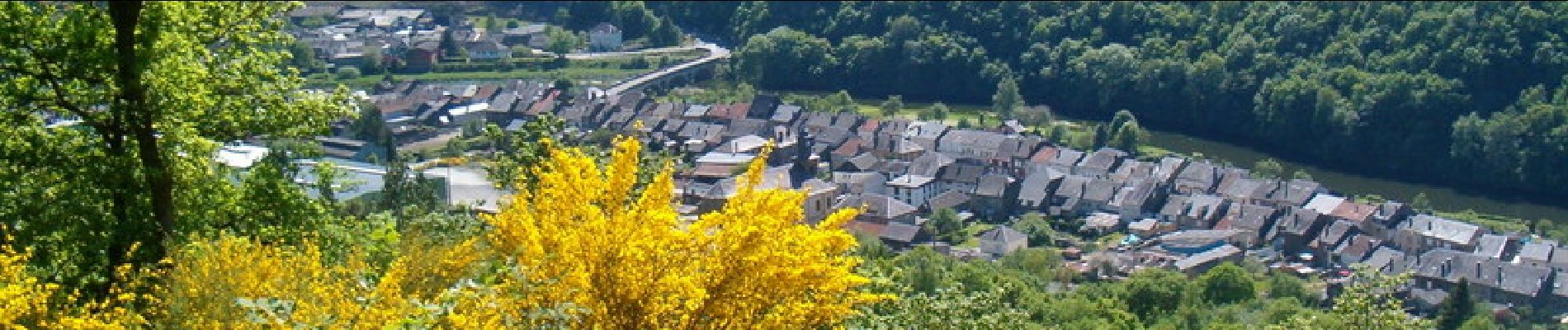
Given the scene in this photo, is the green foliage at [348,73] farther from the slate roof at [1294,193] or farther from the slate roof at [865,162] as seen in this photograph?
the slate roof at [1294,193]

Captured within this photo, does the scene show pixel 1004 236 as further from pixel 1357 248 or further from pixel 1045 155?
pixel 1045 155

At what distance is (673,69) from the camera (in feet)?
147

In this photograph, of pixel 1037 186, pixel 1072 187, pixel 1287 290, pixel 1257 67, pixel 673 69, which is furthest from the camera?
pixel 673 69

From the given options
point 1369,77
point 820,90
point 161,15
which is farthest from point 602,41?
point 161,15

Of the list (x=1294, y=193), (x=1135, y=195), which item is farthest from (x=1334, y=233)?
(x=1135, y=195)

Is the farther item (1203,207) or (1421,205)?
(1421,205)

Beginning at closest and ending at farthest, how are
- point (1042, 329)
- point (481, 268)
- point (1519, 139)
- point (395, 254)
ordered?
point (481, 268) < point (395, 254) < point (1042, 329) < point (1519, 139)

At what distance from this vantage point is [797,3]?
50.1 m

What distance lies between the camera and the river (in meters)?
30.7

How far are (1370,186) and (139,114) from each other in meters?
30.5

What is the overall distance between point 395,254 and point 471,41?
41.2m

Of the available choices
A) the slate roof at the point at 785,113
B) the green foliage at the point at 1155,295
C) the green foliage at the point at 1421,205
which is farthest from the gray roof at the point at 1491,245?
the slate roof at the point at 785,113

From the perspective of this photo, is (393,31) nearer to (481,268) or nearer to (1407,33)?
(1407,33)

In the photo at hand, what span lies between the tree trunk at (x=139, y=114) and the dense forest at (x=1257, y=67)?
30979 millimetres
